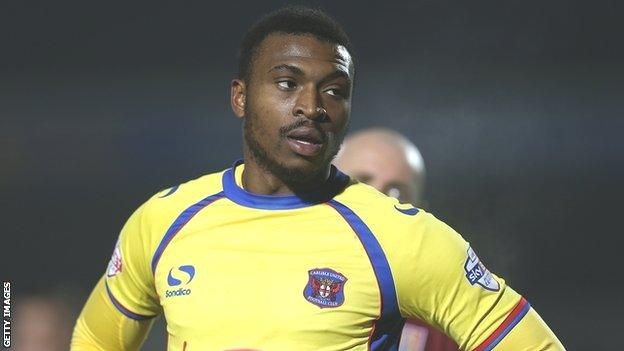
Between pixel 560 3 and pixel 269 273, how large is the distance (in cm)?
314

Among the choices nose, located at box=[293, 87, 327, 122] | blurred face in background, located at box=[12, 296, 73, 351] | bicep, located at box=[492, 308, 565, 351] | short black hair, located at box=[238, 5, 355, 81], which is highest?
short black hair, located at box=[238, 5, 355, 81]

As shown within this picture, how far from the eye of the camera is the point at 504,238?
473 cm

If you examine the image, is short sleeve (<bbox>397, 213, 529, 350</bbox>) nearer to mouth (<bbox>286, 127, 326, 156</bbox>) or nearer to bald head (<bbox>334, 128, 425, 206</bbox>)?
mouth (<bbox>286, 127, 326, 156</bbox>)

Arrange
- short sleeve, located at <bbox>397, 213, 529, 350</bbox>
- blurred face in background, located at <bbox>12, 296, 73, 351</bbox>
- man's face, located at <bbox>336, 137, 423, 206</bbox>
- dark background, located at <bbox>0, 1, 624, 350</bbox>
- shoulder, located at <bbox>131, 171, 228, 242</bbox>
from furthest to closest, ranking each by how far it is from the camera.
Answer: dark background, located at <bbox>0, 1, 624, 350</bbox> → blurred face in background, located at <bbox>12, 296, 73, 351</bbox> → man's face, located at <bbox>336, 137, 423, 206</bbox> → shoulder, located at <bbox>131, 171, 228, 242</bbox> → short sleeve, located at <bbox>397, 213, 529, 350</bbox>

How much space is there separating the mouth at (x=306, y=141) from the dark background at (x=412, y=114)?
8.68 feet

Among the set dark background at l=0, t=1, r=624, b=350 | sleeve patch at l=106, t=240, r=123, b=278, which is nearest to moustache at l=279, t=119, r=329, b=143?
sleeve patch at l=106, t=240, r=123, b=278

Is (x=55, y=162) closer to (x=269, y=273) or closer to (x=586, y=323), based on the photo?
(x=586, y=323)

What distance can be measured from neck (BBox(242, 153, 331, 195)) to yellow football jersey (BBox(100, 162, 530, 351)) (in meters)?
0.02

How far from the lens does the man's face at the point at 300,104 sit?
216 cm

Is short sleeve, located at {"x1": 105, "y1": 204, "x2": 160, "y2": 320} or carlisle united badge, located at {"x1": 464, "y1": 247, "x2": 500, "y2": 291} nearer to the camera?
carlisle united badge, located at {"x1": 464, "y1": 247, "x2": 500, "y2": 291}

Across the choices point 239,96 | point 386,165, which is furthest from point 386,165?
point 239,96

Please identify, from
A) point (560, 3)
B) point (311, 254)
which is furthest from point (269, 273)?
point (560, 3)

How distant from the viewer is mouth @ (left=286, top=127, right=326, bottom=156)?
7.07ft

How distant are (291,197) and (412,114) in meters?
2.83
